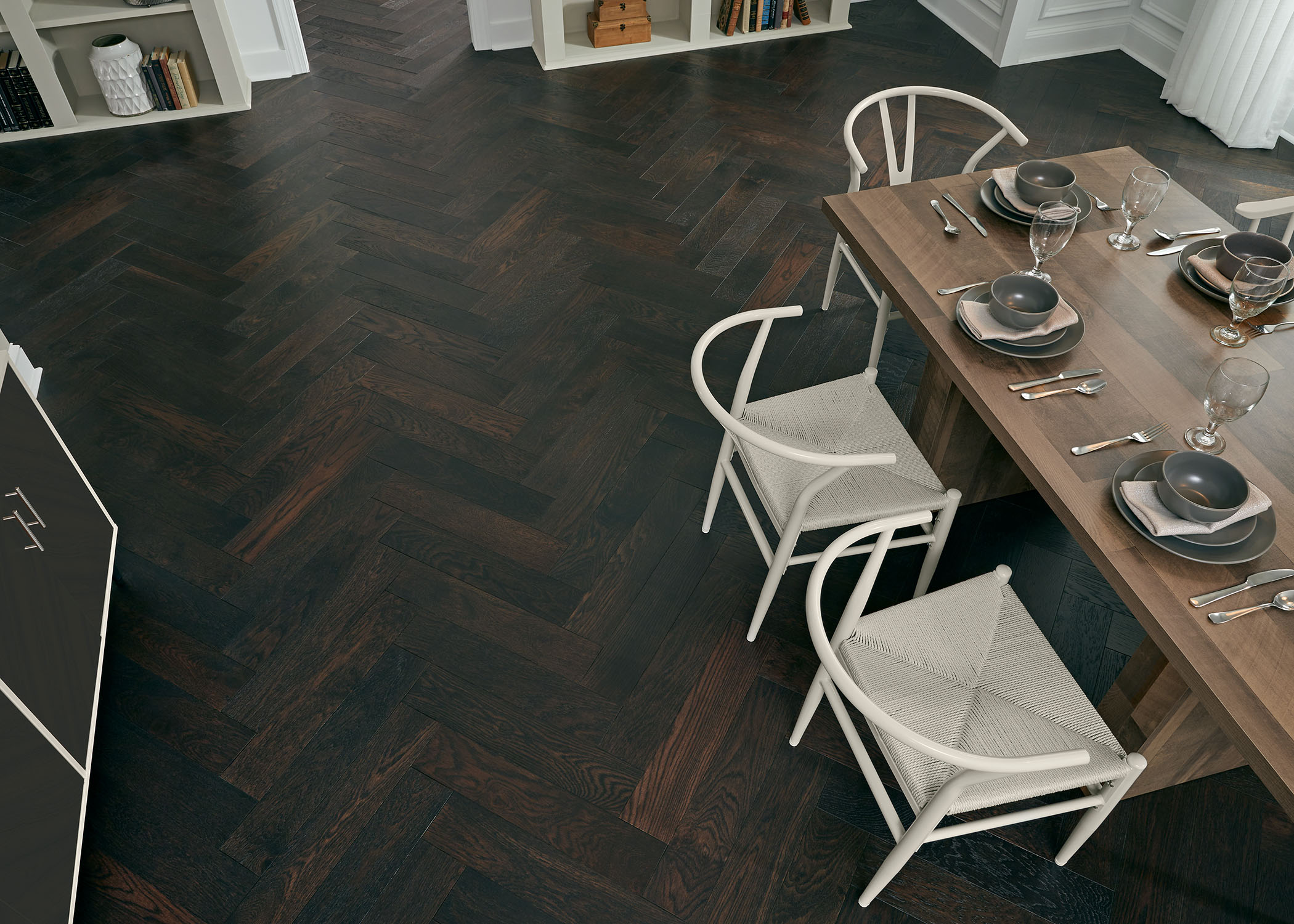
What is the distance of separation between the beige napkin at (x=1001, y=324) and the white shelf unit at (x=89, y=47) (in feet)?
12.4

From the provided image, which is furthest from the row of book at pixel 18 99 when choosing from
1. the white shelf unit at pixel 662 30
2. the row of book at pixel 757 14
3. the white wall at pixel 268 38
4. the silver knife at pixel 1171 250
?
the silver knife at pixel 1171 250

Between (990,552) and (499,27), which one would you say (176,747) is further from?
(499,27)

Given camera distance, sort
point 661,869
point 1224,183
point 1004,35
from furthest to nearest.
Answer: point 1004,35, point 1224,183, point 661,869

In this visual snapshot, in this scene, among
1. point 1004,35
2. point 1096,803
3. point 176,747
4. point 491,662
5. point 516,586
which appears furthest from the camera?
point 1004,35

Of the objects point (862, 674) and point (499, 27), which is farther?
point (499, 27)

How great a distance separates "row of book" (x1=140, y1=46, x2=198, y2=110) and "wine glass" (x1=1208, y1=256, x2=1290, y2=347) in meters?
4.32

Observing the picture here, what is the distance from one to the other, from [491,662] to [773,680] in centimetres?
70

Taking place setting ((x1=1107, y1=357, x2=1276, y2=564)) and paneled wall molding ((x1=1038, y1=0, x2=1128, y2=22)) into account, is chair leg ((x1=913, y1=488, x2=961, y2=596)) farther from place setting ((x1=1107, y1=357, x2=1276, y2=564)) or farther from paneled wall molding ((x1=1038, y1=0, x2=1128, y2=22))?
paneled wall molding ((x1=1038, y1=0, x2=1128, y2=22))

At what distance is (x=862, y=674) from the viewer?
1738 mm

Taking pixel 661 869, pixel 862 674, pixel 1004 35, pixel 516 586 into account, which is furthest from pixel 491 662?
pixel 1004 35

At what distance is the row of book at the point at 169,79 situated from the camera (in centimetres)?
418

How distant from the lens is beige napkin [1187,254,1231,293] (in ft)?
6.67

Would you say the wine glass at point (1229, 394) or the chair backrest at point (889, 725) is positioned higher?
the wine glass at point (1229, 394)

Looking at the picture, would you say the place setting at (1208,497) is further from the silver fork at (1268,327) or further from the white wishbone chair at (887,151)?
the white wishbone chair at (887,151)
